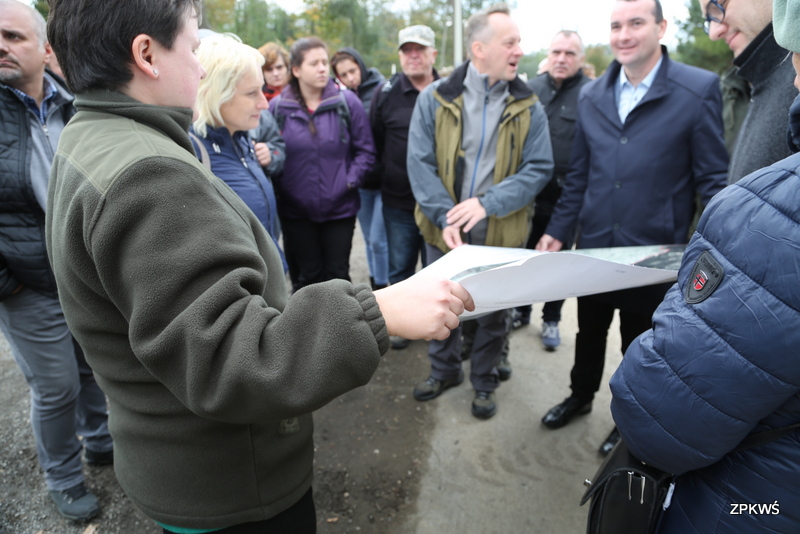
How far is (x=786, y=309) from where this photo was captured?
924 millimetres

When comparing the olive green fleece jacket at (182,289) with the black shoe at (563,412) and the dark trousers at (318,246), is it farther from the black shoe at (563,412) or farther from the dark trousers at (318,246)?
the dark trousers at (318,246)

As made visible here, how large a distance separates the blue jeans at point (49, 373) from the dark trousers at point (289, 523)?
143 centimetres

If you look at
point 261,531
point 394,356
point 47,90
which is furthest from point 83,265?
point 394,356

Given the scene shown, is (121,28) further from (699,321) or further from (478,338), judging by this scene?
(478,338)

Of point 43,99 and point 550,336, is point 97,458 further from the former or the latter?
point 550,336

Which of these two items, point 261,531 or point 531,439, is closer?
point 261,531

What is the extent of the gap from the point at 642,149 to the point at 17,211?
2.90 meters

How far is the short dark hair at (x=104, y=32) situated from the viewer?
987 millimetres

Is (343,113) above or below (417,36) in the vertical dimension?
below

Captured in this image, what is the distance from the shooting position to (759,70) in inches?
76.7

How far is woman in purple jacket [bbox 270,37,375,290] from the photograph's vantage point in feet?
12.2

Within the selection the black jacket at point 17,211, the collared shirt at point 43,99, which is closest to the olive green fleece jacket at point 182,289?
the black jacket at point 17,211

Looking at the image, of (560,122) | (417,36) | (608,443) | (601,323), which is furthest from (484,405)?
(417,36)

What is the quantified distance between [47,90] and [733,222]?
107 inches
